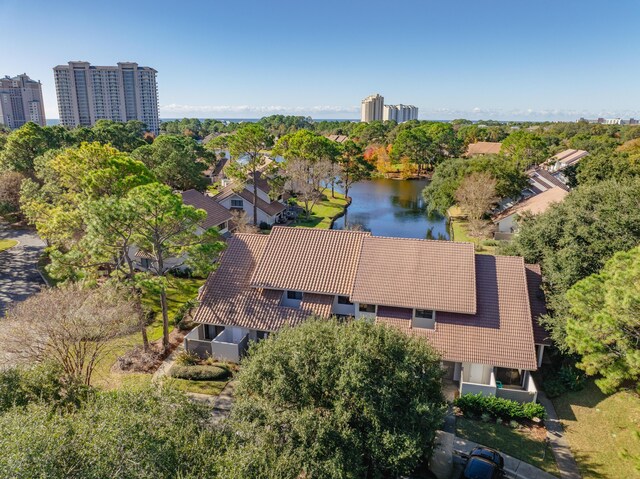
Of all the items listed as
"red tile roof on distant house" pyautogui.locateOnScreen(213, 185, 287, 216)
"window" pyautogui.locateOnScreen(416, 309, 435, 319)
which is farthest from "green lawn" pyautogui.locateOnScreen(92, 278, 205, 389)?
"red tile roof on distant house" pyautogui.locateOnScreen(213, 185, 287, 216)

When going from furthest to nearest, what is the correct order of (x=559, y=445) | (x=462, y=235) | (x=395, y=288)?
(x=462, y=235)
(x=395, y=288)
(x=559, y=445)

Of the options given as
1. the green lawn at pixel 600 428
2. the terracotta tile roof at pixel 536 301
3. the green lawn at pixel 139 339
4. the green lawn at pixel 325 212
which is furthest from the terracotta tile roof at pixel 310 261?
the green lawn at pixel 325 212

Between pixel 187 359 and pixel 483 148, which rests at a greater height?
pixel 483 148

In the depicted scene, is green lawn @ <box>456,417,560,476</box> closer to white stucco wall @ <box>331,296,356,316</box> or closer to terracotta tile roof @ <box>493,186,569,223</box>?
white stucco wall @ <box>331,296,356,316</box>

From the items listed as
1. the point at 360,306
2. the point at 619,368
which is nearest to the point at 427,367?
the point at 619,368

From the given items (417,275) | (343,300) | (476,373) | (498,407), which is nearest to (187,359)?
(343,300)

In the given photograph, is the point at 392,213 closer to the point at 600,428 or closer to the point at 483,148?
the point at 600,428

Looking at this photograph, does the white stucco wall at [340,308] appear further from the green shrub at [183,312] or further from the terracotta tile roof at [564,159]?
the terracotta tile roof at [564,159]
